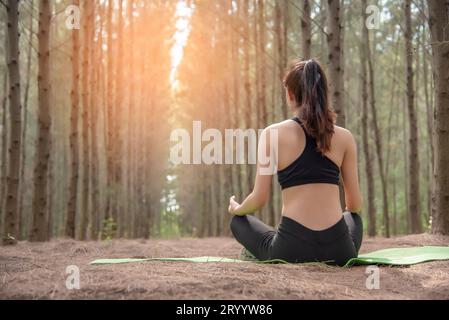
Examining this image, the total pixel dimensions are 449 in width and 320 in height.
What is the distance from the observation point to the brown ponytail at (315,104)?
333 centimetres

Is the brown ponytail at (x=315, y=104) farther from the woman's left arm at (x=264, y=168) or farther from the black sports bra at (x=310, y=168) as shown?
the woman's left arm at (x=264, y=168)

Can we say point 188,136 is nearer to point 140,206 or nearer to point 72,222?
point 140,206

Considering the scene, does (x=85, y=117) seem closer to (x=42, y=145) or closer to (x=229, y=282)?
(x=42, y=145)

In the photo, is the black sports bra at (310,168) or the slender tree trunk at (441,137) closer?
the black sports bra at (310,168)

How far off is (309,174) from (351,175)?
19.9 inches

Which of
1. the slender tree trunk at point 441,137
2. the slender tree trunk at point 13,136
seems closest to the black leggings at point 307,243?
the slender tree trunk at point 441,137

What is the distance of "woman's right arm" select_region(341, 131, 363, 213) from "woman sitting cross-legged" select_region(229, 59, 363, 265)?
0.14 feet

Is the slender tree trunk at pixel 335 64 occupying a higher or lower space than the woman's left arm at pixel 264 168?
higher

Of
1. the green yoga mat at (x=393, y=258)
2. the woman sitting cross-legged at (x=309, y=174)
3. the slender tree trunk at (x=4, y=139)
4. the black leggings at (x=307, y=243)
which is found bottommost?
the green yoga mat at (x=393, y=258)

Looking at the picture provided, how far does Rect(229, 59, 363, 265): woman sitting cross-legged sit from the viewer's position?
3365 mm

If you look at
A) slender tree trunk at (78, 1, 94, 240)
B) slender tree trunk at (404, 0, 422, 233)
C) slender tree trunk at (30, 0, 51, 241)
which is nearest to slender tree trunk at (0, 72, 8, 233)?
slender tree trunk at (78, 1, 94, 240)

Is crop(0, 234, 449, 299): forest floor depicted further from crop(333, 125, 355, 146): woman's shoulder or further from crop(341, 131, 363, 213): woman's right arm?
crop(333, 125, 355, 146): woman's shoulder

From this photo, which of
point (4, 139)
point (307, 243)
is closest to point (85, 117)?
point (4, 139)

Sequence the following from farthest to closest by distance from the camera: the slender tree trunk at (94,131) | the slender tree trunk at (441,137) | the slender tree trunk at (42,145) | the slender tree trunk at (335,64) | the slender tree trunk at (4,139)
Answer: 1. the slender tree trunk at (94,131)
2. the slender tree trunk at (4,139)
3. the slender tree trunk at (42,145)
4. the slender tree trunk at (335,64)
5. the slender tree trunk at (441,137)
